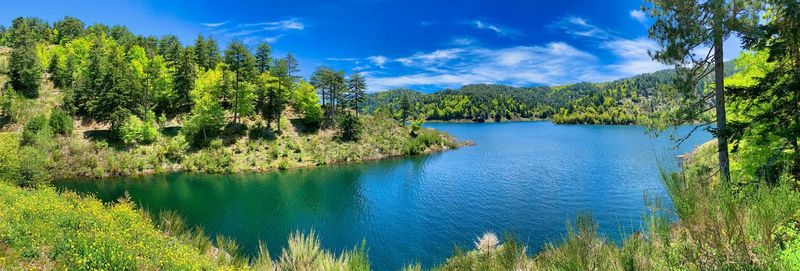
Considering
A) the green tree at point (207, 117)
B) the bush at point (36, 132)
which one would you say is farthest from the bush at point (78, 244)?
the green tree at point (207, 117)

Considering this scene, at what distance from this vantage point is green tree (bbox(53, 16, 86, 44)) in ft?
286

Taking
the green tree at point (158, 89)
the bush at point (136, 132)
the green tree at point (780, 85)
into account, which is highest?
the green tree at point (158, 89)

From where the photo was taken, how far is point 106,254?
10.4 m

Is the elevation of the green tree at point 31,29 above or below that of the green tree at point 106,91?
above

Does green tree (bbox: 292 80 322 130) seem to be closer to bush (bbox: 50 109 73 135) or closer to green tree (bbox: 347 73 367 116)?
green tree (bbox: 347 73 367 116)

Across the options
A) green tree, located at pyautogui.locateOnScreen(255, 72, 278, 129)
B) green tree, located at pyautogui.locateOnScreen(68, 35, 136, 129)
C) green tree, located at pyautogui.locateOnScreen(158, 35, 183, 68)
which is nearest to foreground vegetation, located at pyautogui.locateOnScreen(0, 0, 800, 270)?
green tree, located at pyautogui.locateOnScreen(68, 35, 136, 129)

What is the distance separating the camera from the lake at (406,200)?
21703 mm

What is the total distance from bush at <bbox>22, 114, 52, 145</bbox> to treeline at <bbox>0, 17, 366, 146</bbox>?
539 centimetres

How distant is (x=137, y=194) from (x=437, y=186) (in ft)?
85.7

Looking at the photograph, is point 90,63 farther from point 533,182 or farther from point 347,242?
point 533,182

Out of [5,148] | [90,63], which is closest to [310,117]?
[90,63]

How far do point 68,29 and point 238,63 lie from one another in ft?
224

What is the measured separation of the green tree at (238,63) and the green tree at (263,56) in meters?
2.44

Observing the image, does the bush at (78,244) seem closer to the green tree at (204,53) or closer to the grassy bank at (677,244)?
the grassy bank at (677,244)
